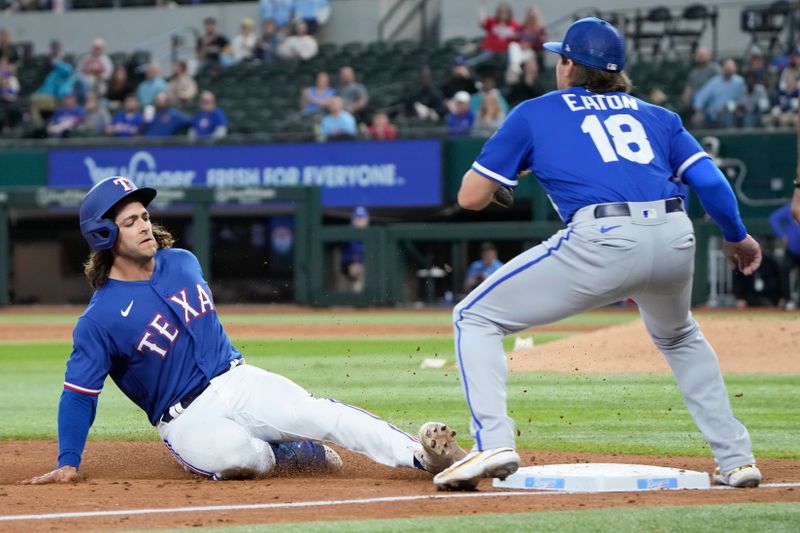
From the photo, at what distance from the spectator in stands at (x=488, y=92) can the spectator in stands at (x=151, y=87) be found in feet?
20.2

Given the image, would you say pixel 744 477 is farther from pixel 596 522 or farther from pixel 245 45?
pixel 245 45

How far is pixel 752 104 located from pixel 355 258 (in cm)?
658

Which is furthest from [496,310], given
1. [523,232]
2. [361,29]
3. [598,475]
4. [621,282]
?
[361,29]

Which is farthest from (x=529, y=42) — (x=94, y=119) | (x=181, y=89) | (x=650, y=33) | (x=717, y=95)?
(x=94, y=119)

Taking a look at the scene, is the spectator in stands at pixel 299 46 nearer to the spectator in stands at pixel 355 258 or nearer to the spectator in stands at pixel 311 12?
the spectator in stands at pixel 311 12

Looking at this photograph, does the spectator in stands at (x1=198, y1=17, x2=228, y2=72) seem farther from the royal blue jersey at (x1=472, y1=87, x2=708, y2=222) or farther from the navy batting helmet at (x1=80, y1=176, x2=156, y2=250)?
the royal blue jersey at (x1=472, y1=87, x2=708, y2=222)

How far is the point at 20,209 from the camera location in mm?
24156

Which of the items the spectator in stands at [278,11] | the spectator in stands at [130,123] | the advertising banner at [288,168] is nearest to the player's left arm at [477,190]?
the advertising banner at [288,168]

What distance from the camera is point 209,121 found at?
2322 cm

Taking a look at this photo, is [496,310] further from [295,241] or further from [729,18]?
[729,18]

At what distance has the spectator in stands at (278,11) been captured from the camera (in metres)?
27.0

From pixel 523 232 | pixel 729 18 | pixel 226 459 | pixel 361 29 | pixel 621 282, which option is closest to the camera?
pixel 621 282

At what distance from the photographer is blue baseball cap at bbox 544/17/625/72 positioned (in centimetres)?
546

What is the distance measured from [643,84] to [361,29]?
7.57 metres
